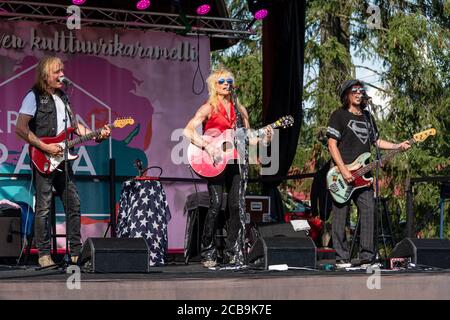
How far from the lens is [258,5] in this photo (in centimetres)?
1081

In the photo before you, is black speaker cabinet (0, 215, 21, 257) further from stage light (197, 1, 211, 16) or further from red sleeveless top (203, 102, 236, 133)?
stage light (197, 1, 211, 16)

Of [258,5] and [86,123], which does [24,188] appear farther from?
[258,5]

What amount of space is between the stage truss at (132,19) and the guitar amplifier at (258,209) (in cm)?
206

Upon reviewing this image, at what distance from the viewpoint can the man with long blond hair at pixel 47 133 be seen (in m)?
8.21

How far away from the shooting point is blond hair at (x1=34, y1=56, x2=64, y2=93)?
8180 mm

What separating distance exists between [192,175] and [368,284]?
4272mm

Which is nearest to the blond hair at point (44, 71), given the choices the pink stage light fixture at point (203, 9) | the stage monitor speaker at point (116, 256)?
the stage monitor speaker at point (116, 256)

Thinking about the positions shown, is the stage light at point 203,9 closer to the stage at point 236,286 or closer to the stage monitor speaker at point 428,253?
the stage monitor speaker at point 428,253

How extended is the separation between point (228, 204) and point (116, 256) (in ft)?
4.97

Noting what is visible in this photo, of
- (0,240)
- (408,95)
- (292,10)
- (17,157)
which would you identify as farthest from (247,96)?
(0,240)

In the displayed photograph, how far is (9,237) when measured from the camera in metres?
9.32

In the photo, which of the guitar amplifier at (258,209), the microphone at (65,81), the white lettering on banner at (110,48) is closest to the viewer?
the microphone at (65,81)

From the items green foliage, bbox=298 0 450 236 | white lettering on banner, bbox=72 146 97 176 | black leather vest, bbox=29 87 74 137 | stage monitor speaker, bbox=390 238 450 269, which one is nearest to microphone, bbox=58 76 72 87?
black leather vest, bbox=29 87 74 137

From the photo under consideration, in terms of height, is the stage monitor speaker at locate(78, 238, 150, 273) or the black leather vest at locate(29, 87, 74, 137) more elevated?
the black leather vest at locate(29, 87, 74, 137)
